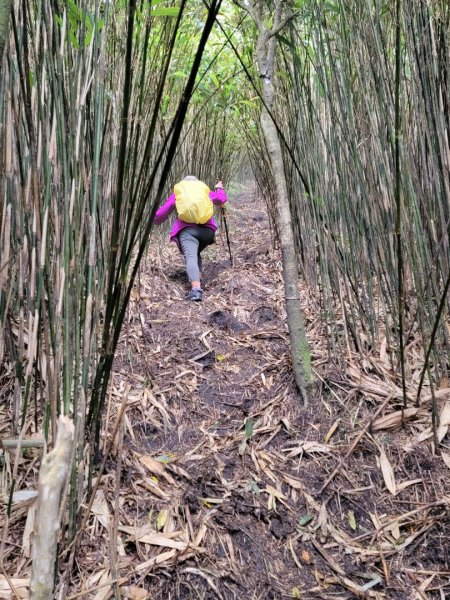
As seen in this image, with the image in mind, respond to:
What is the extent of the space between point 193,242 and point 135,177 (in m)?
1.52

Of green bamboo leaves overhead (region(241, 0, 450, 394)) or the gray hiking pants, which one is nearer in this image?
green bamboo leaves overhead (region(241, 0, 450, 394))

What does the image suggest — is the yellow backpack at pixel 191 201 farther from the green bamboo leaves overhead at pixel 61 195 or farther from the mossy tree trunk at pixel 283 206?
the green bamboo leaves overhead at pixel 61 195

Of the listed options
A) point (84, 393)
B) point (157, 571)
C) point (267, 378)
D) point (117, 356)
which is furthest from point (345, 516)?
point (117, 356)

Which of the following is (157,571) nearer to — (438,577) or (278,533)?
(278,533)

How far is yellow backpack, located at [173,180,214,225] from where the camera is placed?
94.0 inches

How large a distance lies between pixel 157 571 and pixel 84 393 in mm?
366

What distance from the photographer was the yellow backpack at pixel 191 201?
239cm

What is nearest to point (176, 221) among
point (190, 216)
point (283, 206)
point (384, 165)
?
point (190, 216)

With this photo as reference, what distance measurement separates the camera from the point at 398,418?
1.08 meters

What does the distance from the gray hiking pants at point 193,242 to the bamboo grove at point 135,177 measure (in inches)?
26.7

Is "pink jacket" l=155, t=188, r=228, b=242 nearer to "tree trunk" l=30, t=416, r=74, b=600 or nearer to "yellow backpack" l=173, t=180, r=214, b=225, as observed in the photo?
"yellow backpack" l=173, t=180, r=214, b=225

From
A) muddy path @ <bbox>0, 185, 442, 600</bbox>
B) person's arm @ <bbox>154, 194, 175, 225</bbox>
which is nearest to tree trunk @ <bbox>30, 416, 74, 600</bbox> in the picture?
muddy path @ <bbox>0, 185, 442, 600</bbox>

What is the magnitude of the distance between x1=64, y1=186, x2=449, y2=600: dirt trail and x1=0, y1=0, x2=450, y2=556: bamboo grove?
0.16 metres

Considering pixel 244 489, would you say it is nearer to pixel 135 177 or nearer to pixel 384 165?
pixel 135 177
